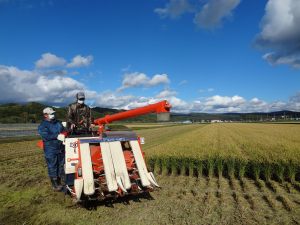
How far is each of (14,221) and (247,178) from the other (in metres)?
8.21

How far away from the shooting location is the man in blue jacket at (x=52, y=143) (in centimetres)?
970

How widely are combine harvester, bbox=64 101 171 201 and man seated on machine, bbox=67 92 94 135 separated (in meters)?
0.37

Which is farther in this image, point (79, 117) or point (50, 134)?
point (50, 134)

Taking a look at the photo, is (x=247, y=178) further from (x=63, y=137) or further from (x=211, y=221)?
(x=63, y=137)

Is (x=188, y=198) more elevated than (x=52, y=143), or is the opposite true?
(x=52, y=143)

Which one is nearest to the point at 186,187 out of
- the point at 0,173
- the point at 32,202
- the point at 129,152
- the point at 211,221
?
the point at 129,152

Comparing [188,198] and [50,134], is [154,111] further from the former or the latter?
[50,134]

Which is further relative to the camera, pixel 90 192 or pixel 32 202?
pixel 32 202

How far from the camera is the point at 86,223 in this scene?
6984 mm

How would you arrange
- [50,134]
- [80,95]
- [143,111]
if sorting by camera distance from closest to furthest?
[143,111] → [80,95] → [50,134]

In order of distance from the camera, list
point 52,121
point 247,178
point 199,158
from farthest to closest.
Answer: point 199,158, point 247,178, point 52,121

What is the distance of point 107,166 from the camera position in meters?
8.12

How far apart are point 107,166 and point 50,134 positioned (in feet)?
8.56

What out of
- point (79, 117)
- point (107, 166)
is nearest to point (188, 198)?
point (107, 166)
